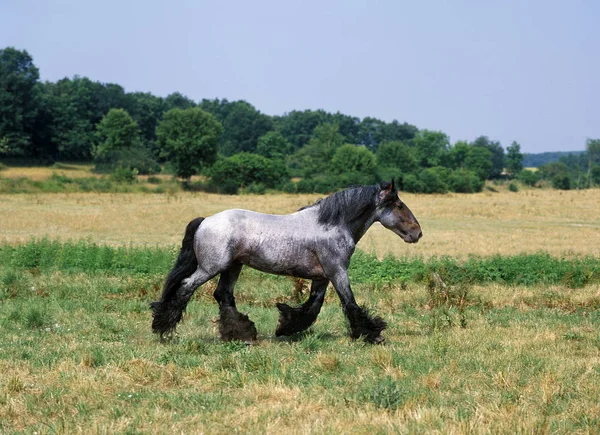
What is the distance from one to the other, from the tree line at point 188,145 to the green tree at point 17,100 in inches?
5.1

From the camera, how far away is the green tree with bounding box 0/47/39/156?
270 feet

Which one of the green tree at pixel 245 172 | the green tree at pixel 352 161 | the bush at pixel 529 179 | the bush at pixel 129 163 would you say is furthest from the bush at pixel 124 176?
the bush at pixel 529 179

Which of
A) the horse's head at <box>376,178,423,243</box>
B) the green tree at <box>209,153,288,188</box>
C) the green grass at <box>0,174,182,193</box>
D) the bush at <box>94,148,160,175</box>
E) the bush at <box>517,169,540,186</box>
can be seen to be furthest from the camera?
the bush at <box>517,169,540,186</box>

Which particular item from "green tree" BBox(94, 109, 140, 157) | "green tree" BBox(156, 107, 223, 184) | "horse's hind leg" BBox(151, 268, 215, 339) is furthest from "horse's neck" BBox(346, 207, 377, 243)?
"green tree" BBox(94, 109, 140, 157)

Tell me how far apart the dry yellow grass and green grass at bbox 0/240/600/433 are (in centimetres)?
771

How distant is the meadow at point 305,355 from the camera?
5504mm

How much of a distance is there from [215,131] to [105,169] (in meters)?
13.9

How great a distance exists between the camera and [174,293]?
847 cm

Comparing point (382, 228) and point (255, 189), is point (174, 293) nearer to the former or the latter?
point (382, 228)

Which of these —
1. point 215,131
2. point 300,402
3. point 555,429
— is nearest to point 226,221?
point 300,402

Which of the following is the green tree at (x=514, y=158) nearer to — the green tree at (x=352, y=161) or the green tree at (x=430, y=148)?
the green tree at (x=430, y=148)

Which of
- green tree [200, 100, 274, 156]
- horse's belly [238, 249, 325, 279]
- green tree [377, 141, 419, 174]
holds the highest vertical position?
green tree [200, 100, 274, 156]

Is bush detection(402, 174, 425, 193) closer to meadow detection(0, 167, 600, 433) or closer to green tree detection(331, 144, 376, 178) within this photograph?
green tree detection(331, 144, 376, 178)

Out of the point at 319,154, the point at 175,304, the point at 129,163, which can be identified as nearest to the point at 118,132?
the point at 129,163
